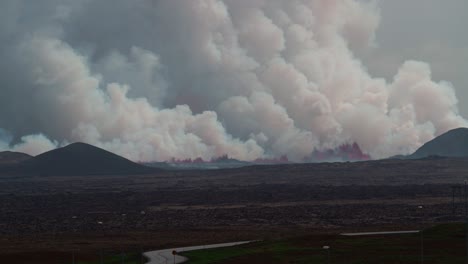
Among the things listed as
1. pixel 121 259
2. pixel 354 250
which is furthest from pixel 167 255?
pixel 354 250

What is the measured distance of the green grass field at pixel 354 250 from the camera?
3905 inches

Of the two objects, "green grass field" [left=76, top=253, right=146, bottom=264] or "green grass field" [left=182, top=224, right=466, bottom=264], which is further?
"green grass field" [left=76, top=253, right=146, bottom=264]

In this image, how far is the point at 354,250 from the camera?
356 ft

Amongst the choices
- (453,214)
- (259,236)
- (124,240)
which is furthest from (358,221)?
(124,240)

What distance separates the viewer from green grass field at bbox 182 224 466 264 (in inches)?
3905

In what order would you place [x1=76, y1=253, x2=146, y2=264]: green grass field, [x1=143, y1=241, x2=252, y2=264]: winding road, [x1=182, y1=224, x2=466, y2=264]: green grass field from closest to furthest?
[x1=182, y1=224, x2=466, y2=264]: green grass field < [x1=143, y1=241, x2=252, y2=264]: winding road < [x1=76, y1=253, x2=146, y2=264]: green grass field

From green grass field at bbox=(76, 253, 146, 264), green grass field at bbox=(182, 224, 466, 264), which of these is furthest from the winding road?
green grass field at bbox=(182, 224, 466, 264)

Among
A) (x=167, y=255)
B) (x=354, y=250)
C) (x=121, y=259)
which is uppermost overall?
(x=354, y=250)

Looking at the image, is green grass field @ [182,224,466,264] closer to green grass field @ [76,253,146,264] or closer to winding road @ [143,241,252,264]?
winding road @ [143,241,252,264]

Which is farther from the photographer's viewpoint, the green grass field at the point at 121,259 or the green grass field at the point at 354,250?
the green grass field at the point at 121,259

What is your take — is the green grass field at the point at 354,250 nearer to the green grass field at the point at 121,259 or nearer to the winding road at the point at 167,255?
the winding road at the point at 167,255

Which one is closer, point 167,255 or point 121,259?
point 121,259

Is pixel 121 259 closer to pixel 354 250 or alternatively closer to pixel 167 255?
pixel 167 255

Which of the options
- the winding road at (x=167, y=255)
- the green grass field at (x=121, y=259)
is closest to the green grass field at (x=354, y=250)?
the winding road at (x=167, y=255)
